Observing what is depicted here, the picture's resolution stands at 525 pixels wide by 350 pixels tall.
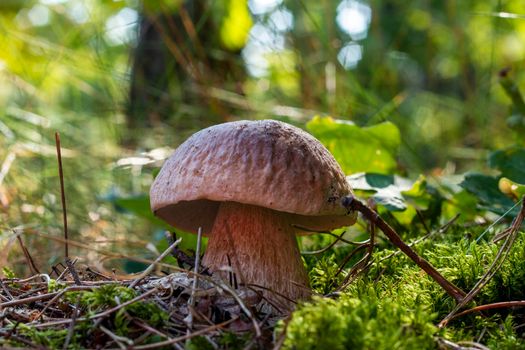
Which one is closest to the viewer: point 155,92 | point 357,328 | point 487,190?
point 357,328

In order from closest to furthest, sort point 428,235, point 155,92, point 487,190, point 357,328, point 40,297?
point 357,328
point 40,297
point 428,235
point 487,190
point 155,92

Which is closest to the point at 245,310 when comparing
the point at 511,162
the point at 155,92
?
the point at 511,162

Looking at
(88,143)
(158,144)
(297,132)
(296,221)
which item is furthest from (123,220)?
(297,132)

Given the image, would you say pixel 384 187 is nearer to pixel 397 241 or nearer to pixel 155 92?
pixel 397 241

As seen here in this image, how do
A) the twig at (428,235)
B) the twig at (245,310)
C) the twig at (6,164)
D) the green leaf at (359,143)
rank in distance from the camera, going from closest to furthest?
the twig at (245,310)
the twig at (428,235)
the green leaf at (359,143)
the twig at (6,164)

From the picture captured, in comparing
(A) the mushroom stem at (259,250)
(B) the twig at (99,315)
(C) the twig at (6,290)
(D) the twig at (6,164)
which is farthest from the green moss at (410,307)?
(D) the twig at (6,164)

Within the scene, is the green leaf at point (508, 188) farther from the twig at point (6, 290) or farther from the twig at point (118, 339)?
the twig at point (6, 290)
